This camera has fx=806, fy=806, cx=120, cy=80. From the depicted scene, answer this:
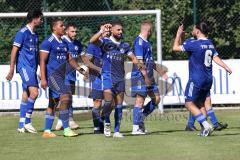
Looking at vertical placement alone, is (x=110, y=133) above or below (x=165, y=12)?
below

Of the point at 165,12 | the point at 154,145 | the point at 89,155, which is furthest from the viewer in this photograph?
the point at 165,12

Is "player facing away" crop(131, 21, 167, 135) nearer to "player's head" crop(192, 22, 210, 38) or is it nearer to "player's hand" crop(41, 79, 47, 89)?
"player's head" crop(192, 22, 210, 38)

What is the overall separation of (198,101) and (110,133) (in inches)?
65.8

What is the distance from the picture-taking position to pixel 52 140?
1356 centimetres

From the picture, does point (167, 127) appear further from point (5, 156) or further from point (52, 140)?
point (5, 156)

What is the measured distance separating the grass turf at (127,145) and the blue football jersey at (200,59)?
3.19 feet

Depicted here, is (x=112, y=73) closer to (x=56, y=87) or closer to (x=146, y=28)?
(x=56, y=87)

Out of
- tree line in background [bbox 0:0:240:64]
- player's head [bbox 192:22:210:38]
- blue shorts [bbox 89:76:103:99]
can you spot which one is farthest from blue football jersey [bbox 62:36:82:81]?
tree line in background [bbox 0:0:240:64]

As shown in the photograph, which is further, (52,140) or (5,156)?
(52,140)

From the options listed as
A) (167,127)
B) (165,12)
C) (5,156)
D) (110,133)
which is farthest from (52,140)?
(165,12)

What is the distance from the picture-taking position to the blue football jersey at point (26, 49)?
14.9m

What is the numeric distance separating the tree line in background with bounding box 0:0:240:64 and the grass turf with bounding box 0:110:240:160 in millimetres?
5901

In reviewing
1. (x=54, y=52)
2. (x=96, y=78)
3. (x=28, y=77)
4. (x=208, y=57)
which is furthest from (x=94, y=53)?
(x=208, y=57)

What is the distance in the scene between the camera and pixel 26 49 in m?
14.9
